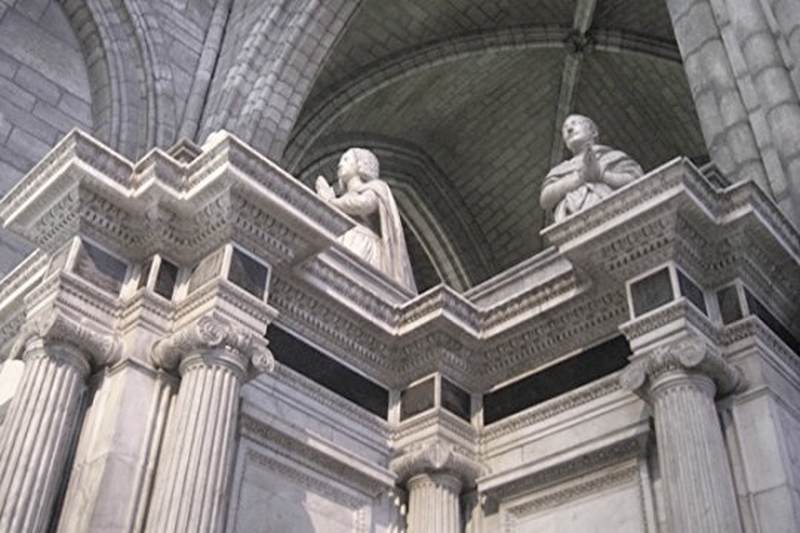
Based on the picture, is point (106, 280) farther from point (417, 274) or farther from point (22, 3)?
point (417, 274)

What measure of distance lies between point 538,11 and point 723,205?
43.0 ft

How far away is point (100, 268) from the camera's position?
6234 mm

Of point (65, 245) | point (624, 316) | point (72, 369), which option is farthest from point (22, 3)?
point (624, 316)

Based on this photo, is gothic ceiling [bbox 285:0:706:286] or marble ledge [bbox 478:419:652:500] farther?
gothic ceiling [bbox 285:0:706:286]

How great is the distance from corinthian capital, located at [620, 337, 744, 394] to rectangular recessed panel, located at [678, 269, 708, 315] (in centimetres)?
42

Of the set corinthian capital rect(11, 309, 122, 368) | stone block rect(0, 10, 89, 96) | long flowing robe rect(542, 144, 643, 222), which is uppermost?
stone block rect(0, 10, 89, 96)

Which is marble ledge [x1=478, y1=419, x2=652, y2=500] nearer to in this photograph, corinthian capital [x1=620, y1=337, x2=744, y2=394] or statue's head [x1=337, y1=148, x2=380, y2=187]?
corinthian capital [x1=620, y1=337, x2=744, y2=394]

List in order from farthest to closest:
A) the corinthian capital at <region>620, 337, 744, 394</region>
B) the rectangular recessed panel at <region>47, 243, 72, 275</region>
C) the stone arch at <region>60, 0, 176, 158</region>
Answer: the stone arch at <region>60, 0, 176, 158</region>
the rectangular recessed panel at <region>47, 243, 72, 275</region>
the corinthian capital at <region>620, 337, 744, 394</region>

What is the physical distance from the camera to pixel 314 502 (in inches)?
252

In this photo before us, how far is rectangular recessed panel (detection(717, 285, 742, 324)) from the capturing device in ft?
20.5

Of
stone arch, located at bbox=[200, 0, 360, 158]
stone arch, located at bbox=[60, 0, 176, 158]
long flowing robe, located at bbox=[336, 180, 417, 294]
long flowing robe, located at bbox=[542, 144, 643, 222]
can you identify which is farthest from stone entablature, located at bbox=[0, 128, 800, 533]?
stone arch, located at bbox=[200, 0, 360, 158]

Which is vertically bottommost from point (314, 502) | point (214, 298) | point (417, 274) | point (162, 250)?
point (314, 502)

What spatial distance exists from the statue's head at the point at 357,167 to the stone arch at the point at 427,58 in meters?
8.79

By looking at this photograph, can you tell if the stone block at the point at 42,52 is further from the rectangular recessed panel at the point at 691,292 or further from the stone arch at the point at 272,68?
the rectangular recessed panel at the point at 691,292
